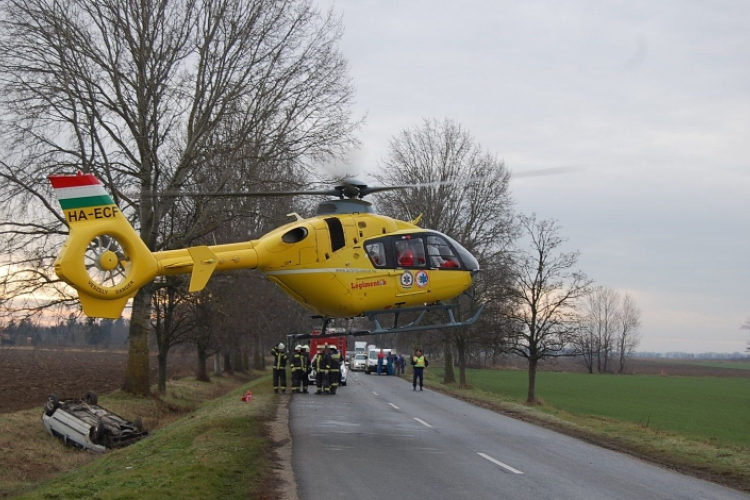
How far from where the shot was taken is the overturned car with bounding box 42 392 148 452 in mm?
19000

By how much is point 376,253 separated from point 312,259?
1404mm

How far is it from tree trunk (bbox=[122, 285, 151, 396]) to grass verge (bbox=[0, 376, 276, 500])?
2.32 metres

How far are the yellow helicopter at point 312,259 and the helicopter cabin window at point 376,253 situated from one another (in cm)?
2

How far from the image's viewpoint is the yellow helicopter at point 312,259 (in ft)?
40.1

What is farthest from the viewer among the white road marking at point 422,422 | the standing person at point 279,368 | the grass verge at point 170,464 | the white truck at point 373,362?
the white truck at point 373,362

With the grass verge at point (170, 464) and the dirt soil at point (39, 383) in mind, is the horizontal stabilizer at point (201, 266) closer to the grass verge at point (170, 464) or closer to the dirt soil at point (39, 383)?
the grass verge at point (170, 464)

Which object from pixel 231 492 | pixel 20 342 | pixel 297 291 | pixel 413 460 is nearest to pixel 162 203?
pixel 20 342

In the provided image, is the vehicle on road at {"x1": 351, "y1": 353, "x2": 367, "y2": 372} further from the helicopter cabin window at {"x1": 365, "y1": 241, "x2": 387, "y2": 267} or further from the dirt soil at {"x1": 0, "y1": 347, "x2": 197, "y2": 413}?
the helicopter cabin window at {"x1": 365, "y1": 241, "x2": 387, "y2": 267}

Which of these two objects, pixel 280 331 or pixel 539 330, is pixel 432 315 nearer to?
pixel 539 330

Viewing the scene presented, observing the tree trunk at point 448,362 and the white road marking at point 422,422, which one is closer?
the white road marking at point 422,422

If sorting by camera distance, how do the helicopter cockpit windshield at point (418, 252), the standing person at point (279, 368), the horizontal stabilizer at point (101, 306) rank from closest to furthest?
the horizontal stabilizer at point (101, 306)
the helicopter cockpit windshield at point (418, 252)
the standing person at point (279, 368)

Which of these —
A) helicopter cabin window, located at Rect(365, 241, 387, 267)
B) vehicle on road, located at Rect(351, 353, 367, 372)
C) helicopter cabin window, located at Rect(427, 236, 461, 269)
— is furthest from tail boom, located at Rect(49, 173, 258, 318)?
vehicle on road, located at Rect(351, 353, 367, 372)

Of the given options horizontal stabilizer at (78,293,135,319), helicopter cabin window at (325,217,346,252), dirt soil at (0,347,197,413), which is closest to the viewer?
horizontal stabilizer at (78,293,135,319)

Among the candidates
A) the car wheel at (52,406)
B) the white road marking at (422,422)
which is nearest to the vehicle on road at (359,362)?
the white road marking at (422,422)
